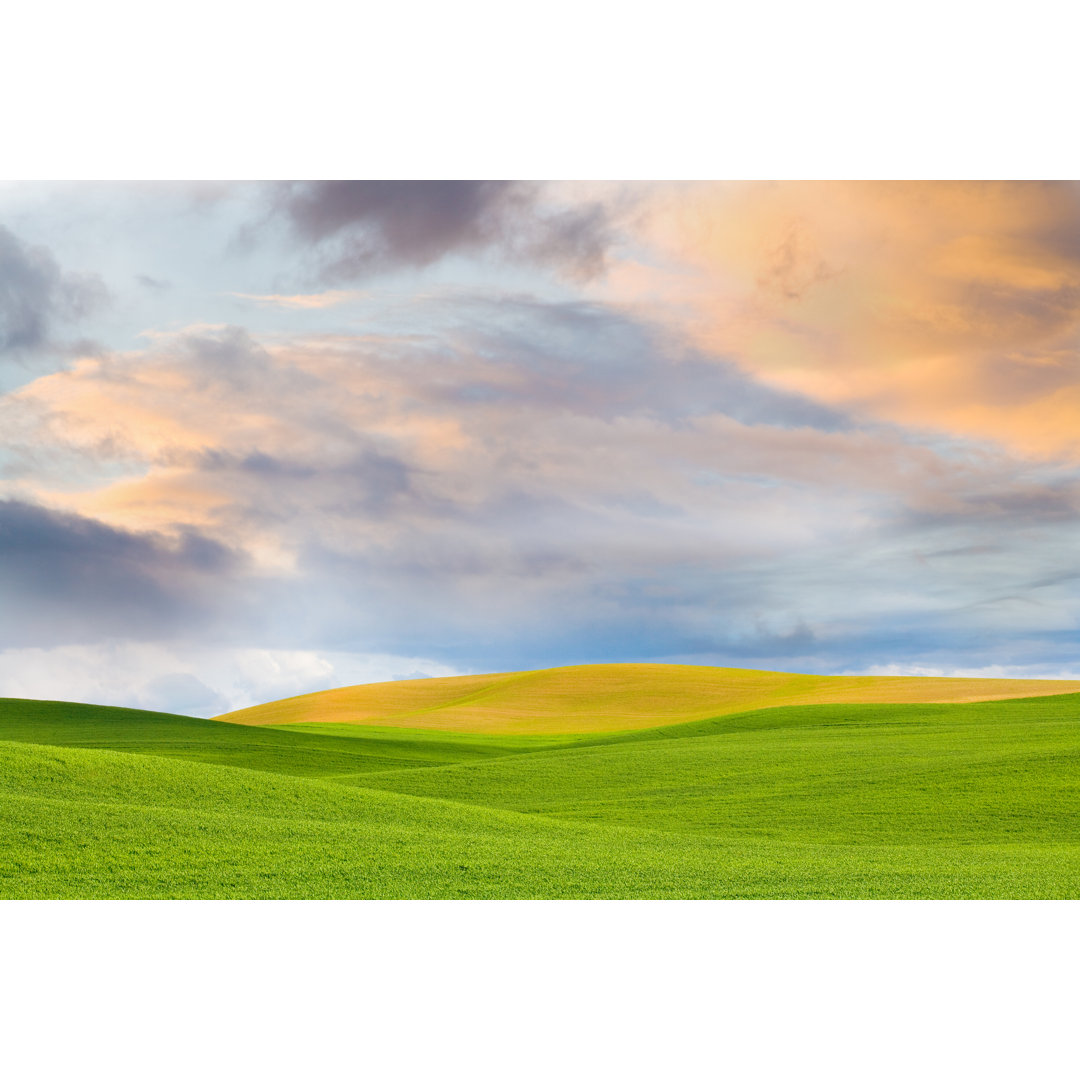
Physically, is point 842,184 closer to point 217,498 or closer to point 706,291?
point 706,291

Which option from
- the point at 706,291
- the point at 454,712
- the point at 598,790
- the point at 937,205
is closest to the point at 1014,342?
the point at 937,205

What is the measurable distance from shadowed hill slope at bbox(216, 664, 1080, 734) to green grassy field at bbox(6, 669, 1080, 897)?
22.7 feet

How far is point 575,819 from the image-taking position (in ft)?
34.0

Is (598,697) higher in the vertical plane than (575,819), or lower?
higher

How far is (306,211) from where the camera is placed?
13.7 m

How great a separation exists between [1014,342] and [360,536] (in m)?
9.97

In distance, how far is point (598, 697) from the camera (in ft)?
88.0

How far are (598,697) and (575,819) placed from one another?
54.4 feet

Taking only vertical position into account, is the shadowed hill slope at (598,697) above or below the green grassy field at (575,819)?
above

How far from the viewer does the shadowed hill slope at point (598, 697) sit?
931 inches

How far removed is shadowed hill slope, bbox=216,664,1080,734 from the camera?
77.6ft

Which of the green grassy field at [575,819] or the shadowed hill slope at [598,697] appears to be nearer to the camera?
the green grassy field at [575,819]

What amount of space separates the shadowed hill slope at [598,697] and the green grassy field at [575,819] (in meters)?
6.91

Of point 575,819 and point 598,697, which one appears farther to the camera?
point 598,697
